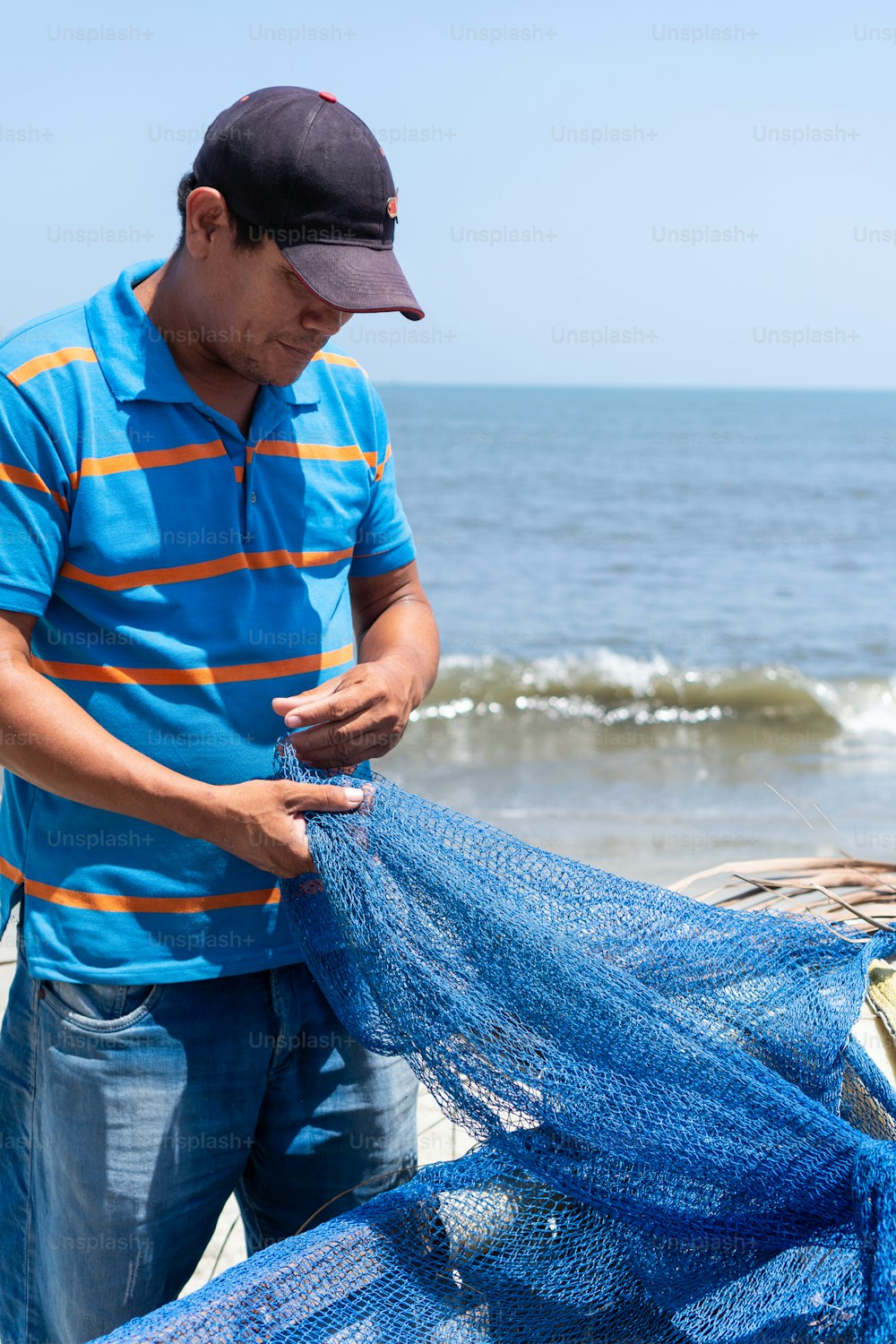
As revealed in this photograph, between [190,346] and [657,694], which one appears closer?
[190,346]

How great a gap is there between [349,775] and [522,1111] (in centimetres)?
52

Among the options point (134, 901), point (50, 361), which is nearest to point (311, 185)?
point (50, 361)

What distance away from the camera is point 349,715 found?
180cm

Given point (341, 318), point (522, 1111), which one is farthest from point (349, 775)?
point (341, 318)

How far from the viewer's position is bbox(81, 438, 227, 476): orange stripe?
66.7 inches

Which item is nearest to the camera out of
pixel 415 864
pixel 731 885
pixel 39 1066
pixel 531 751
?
pixel 415 864

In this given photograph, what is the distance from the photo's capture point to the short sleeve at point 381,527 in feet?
6.91

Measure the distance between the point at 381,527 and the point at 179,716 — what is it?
0.53m

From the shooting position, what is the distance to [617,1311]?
160 centimetres

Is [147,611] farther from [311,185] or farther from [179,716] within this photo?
[311,185]

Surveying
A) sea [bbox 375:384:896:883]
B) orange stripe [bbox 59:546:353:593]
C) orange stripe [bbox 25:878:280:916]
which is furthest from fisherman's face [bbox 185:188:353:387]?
sea [bbox 375:384:896:883]

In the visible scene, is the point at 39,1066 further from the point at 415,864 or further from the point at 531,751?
the point at 531,751

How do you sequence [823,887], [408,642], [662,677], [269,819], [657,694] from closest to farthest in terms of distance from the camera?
[269,819]
[408,642]
[823,887]
[657,694]
[662,677]

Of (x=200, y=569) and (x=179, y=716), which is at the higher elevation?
(x=200, y=569)
